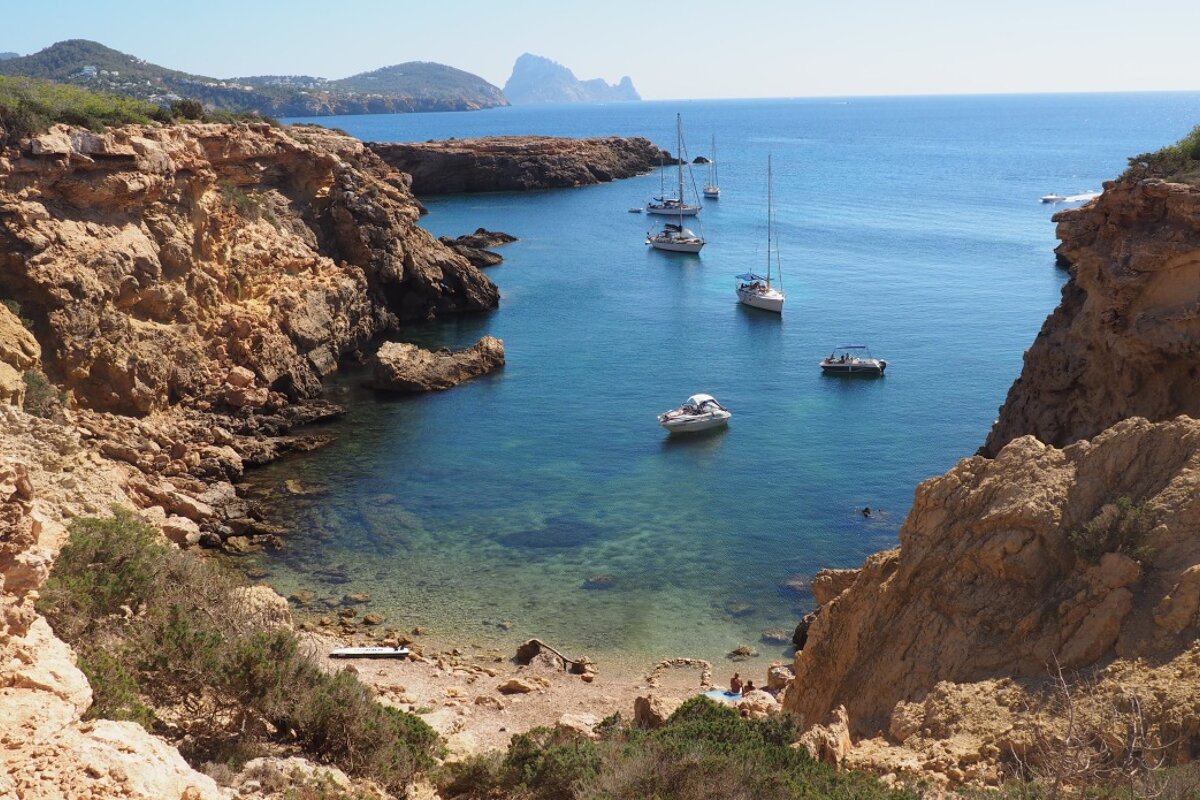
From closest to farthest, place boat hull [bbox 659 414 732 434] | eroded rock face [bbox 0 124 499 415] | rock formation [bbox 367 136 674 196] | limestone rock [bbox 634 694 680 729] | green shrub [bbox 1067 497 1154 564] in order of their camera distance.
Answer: green shrub [bbox 1067 497 1154 564]
limestone rock [bbox 634 694 680 729]
eroded rock face [bbox 0 124 499 415]
boat hull [bbox 659 414 732 434]
rock formation [bbox 367 136 674 196]

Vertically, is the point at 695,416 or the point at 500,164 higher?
the point at 500,164

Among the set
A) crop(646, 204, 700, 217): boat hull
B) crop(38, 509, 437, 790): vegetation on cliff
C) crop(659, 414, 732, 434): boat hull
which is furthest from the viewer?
crop(646, 204, 700, 217): boat hull

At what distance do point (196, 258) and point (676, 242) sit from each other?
1754 inches

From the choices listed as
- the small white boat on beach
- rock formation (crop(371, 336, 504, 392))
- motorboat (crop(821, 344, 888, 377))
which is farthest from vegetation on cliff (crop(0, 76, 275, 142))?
motorboat (crop(821, 344, 888, 377))

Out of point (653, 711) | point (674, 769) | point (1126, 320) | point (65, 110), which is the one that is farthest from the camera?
point (65, 110)

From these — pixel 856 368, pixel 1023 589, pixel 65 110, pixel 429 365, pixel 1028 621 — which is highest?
pixel 65 110

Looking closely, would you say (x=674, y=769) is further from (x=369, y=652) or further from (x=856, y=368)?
(x=856, y=368)

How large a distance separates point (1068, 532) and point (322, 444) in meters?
29.1

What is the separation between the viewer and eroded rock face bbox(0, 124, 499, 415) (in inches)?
1314

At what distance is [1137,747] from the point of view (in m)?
11.2

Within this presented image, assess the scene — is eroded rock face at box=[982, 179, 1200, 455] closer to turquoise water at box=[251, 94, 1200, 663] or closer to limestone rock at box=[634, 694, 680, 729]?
turquoise water at box=[251, 94, 1200, 663]

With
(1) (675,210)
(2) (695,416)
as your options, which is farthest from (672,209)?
(2) (695,416)

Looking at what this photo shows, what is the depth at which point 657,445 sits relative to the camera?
130 ft

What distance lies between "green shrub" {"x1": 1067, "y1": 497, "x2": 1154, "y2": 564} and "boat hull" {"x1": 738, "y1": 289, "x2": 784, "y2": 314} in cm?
4543
